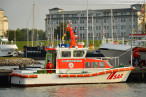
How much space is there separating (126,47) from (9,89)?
59.4 ft

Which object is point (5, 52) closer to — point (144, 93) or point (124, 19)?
point (144, 93)

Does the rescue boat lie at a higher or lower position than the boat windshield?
lower

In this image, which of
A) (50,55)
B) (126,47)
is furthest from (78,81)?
(126,47)

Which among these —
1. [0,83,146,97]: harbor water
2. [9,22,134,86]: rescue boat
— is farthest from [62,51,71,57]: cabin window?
[0,83,146,97]: harbor water

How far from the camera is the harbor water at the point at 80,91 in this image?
977 inches

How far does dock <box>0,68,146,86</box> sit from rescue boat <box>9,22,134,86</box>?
53.8 inches

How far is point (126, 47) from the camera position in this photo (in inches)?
1642

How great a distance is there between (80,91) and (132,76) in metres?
7.41

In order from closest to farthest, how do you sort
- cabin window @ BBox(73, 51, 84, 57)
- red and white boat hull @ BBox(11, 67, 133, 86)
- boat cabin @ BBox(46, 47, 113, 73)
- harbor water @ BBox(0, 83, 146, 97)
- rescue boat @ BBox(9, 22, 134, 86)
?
harbor water @ BBox(0, 83, 146, 97) → red and white boat hull @ BBox(11, 67, 133, 86) → rescue boat @ BBox(9, 22, 134, 86) → boat cabin @ BBox(46, 47, 113, 73) → cabin window @ BBox(73, 51, 84, 57)

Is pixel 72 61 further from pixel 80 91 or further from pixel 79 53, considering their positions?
pixel 80 91

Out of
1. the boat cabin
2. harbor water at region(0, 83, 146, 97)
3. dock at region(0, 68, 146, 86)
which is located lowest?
harbor water at region(0, 83, 146, 97)

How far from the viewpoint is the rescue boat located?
1086 inches

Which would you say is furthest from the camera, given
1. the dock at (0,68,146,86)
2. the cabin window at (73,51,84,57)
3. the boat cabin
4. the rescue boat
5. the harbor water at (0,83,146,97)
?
the dock at (0,68,146,86)

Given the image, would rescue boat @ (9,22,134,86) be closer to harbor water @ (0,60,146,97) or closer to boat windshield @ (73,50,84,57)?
boat windshield @ (73,50,84,57)
